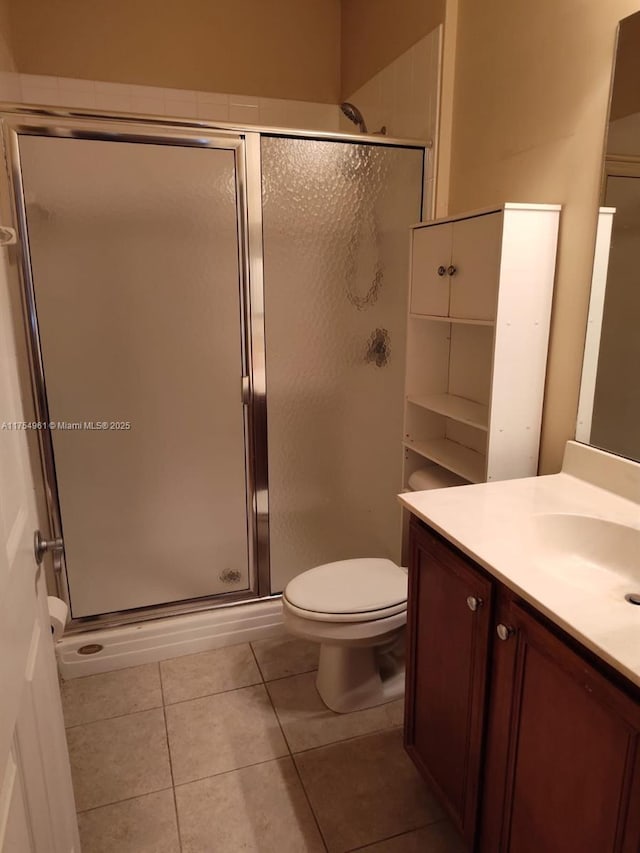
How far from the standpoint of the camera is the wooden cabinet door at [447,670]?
1185 millimetres

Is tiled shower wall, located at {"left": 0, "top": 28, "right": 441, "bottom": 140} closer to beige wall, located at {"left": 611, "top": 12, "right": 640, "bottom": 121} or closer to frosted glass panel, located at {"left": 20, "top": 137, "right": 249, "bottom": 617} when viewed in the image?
frosted glass panel, located at {"left": 20, "top": 137, "right": 249, "bottom": 617}

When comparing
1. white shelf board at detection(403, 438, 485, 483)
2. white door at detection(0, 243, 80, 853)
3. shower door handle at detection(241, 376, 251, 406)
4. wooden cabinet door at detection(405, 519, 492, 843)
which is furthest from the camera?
shower door handle at detection(241, 376, 251, 406)

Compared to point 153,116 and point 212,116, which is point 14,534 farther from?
point 212,116

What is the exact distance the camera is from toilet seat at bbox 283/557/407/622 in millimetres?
1749

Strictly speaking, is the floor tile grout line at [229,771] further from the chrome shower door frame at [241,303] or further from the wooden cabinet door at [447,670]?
the chrome shower door frame at [241,303]

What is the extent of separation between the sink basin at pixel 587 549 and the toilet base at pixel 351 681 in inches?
31.2

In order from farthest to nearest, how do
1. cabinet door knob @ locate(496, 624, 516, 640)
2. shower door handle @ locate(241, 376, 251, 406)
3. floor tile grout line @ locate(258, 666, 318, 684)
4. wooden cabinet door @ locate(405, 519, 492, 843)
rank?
1. shower door handle @ locate(241, 376, 251, 406)
2. floor tile grout line @ locate(258, 666, 318, 684)
3. wooden cabinet door @ locate(405, 519, 492, 843)
4. cabinet door knob @ locate(496, 624, 516, 640)

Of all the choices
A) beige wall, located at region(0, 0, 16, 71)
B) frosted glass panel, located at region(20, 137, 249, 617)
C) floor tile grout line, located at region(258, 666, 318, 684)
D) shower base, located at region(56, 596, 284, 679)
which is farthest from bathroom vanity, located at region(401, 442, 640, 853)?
beige wall, located at region(0, 0, 16, 71)

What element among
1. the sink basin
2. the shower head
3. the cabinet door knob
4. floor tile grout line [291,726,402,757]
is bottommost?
floor tile grout line [291,726,402,757]

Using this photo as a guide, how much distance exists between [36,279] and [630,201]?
1707 millimetres

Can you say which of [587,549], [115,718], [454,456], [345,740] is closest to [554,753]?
[587,549]

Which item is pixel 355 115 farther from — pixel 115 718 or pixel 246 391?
pixel 115 718

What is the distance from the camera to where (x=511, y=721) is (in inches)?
42.8

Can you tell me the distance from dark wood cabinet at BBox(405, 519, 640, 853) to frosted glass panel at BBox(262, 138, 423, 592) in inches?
37.2
